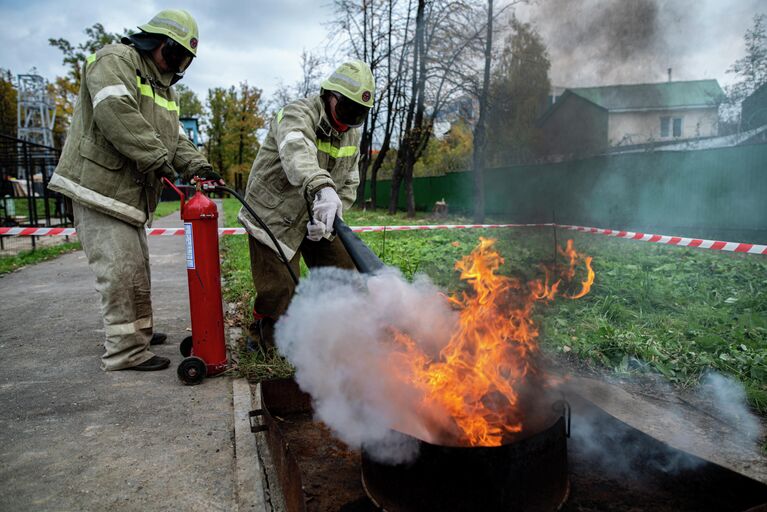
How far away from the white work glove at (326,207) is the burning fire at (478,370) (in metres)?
0.77

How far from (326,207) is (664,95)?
1339 cm

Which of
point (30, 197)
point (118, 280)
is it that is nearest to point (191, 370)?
point (118, 280)

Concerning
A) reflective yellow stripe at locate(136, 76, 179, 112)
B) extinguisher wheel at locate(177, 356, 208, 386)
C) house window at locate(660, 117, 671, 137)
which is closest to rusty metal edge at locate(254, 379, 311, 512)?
extinguisher wheel at locate(177, 356, 208, 386)

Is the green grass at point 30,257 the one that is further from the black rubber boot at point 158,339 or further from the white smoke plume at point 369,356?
the white smoke plume at point 369,356

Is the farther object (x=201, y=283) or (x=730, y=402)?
(x=201, y=283)

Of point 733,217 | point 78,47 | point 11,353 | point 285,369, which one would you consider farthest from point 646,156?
point 78,47

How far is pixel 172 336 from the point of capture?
467 centimetres

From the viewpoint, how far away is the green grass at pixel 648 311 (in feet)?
12.2

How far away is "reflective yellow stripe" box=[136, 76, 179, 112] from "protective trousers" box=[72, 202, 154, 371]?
2.99ft

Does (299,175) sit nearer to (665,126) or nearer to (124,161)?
(124,161)

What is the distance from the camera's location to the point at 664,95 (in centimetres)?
1310

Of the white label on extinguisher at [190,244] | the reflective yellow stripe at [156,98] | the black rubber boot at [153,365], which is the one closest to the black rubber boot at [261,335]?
the black rubber boot at [153,365]

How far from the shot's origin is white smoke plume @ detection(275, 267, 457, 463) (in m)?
2.14

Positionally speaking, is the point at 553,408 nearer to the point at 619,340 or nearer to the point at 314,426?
the point at 314,426
